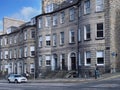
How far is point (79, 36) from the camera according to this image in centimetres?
4453

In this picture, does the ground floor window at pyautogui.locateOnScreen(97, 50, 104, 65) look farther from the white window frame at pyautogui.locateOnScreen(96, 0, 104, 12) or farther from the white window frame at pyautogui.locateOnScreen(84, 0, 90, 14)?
the white window frame at pyautogui.locateOnScreen(84, 0, 90, 14)

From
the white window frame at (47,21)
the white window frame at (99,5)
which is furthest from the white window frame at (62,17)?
the white window frame at (99,5)

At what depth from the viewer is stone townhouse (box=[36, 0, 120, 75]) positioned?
39906mm

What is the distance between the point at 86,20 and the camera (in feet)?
138

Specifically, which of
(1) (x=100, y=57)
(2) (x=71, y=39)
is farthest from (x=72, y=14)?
(1) (x=100, y=57)

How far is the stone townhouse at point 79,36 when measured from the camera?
1571 inches

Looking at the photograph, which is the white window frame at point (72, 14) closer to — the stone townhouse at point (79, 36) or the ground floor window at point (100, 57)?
the stone townhouse at point (79, 36)

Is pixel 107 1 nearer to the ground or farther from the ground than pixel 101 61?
farther from the ground

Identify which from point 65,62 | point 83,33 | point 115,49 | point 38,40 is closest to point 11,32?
point 38,40

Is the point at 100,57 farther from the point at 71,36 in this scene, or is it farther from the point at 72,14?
the point at 72,14

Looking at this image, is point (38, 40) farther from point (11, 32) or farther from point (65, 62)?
point (11, 32)

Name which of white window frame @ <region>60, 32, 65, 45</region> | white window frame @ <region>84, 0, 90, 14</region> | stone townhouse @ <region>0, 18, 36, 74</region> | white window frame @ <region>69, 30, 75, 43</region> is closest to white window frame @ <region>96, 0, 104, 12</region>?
white window frame @ <region>84, 0, 90, 14</region>

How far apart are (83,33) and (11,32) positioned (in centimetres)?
3008

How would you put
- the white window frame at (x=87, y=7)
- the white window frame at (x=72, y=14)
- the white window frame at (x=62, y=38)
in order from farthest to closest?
1. the white window frame at (x=62, y=38)
2. the white window frame at (x=72, y=14)
3. the white window frame at (x=87, y=7)
